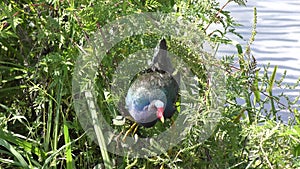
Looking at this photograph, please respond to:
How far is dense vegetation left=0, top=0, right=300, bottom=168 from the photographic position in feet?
4.77

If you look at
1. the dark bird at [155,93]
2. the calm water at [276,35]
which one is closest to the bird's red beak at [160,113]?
the dark bird at [155,93]

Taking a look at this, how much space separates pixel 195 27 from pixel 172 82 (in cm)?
14

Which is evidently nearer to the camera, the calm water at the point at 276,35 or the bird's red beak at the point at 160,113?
the bird's red beak at the point at 160,113

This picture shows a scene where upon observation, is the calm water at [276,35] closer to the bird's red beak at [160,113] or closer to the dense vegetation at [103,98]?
the dense vegetation at [103,98]

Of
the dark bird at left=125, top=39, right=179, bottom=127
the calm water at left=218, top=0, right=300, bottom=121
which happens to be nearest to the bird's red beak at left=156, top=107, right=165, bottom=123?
the dark bird at left=125, top=39, right=179, bottom=127

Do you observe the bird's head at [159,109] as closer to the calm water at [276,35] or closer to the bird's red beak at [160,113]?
the bird's red beak at [160,113]

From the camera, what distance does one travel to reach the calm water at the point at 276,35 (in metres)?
2.40

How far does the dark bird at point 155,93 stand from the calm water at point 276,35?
80 centimetres

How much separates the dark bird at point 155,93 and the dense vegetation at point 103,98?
0.06 metres

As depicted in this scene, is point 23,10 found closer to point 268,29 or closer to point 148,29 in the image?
point 148,29

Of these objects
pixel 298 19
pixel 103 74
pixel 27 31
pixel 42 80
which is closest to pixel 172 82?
pixel 103 74

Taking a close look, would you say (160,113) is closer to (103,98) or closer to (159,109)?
(159,109)

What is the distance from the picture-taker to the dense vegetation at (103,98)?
4.77ft

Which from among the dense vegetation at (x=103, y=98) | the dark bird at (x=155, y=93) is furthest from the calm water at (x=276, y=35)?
the dark bird at (x=155, y=93)
